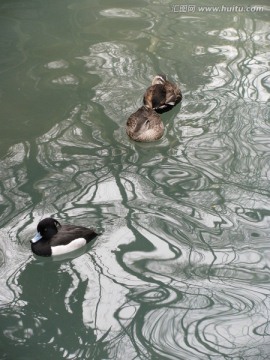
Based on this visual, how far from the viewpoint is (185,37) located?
376 inches

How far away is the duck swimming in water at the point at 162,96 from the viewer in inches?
294

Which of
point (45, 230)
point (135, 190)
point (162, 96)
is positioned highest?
point (162, 96)

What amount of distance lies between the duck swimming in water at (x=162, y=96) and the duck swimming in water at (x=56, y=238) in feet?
8.27

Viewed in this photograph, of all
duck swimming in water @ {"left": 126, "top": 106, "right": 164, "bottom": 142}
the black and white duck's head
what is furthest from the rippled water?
the black and white duck's head

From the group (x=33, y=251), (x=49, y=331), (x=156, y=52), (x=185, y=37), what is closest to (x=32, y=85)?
(x=156, y=52)

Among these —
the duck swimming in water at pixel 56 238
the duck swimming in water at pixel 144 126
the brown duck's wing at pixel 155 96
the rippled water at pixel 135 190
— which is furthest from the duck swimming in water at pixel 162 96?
the duck swimming in water at pixel 56 238

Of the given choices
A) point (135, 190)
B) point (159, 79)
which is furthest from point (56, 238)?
point (159, 79)

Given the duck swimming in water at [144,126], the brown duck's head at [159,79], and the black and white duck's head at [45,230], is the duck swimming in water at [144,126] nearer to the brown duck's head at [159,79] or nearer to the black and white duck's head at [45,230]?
the brown duck's head at [159,79]

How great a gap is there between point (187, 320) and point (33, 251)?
1.41 metres

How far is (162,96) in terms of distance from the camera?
24.2 ft

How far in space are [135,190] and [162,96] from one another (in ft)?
5.41

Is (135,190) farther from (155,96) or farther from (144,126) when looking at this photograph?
(155,96)

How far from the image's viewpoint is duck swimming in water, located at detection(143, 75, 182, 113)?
294 inches

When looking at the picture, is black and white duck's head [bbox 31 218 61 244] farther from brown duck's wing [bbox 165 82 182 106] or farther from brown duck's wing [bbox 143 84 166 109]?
brown duck's wing [bbox 165 82 182 106]
